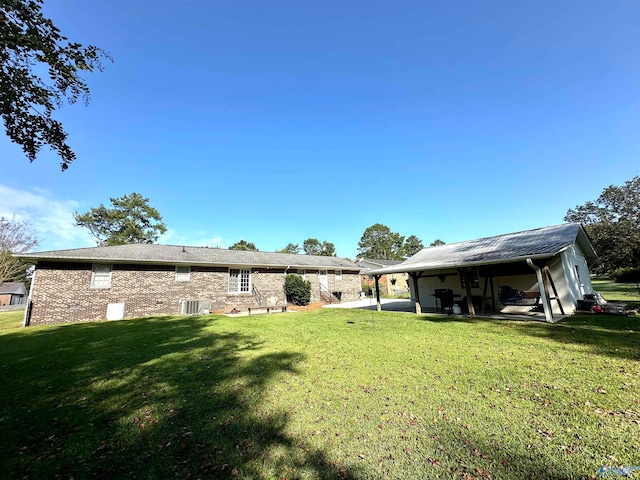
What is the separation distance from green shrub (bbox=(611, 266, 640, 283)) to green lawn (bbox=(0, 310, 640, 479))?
3030cm

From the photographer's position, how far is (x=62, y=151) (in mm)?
6188

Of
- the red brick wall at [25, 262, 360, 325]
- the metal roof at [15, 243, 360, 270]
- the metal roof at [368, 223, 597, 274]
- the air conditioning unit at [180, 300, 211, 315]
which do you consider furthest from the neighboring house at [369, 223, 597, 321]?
the air conditioning unit at [180, 300, 211, 315]

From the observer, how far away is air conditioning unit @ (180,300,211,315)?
15.2 m

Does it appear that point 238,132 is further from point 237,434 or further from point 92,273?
point 237,434

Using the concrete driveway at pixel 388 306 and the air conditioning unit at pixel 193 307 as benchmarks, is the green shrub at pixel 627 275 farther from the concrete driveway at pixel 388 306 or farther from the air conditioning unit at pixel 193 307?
the air conditioning unit at pixel 193 307

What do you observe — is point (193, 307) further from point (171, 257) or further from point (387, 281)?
point (387, 281)

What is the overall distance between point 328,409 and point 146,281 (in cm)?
1489

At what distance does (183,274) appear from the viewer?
15.7 metres

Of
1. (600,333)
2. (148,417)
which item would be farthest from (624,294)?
(148,417)

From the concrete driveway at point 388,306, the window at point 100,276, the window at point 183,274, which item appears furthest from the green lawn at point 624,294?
the window at point 100,276

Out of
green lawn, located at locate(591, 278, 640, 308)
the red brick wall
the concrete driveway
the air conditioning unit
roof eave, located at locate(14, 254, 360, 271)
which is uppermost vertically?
roof eave, located at locate(14, 254, 360, 271)

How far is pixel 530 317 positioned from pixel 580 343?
4.59 m

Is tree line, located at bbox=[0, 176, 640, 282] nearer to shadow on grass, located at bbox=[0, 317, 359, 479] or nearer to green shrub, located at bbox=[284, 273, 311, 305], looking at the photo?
green shrub, located at bbox=[284, 273, 311, 305]

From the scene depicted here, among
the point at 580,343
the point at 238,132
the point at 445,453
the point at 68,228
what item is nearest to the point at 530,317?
the point at 580,343
